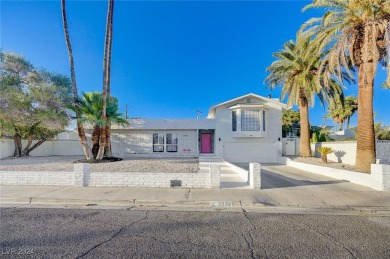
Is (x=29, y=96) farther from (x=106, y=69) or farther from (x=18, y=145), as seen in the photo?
(x=18, y=145)

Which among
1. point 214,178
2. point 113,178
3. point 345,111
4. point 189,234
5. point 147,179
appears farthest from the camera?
point 345,111

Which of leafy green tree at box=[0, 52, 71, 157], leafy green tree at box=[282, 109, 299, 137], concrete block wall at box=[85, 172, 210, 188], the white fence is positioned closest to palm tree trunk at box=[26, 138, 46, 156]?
leafy green tree at box=[0, 52, 71, 157]

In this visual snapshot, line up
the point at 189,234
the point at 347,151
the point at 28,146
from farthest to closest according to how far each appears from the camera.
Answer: the point at 28,146 < the point at 347,151 < the point at 189,234

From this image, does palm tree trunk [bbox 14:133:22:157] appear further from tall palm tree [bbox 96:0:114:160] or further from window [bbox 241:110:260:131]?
window [bbox 241:110:260:131]

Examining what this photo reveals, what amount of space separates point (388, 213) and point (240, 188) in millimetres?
4189

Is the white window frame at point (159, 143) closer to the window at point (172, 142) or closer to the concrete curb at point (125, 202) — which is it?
the window at point (172, 142)

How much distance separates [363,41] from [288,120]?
23082 mm

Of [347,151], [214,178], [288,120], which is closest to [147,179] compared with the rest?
[214,178]

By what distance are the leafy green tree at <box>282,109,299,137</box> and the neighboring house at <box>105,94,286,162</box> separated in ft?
42.2

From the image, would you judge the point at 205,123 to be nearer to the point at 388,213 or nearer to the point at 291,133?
the point at 388,213

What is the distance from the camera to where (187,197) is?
673 centimetres

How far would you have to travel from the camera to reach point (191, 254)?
134 inches

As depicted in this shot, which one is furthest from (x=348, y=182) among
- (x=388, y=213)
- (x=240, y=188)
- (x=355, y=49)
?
(x=355, y=49)

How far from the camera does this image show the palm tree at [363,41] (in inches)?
377
